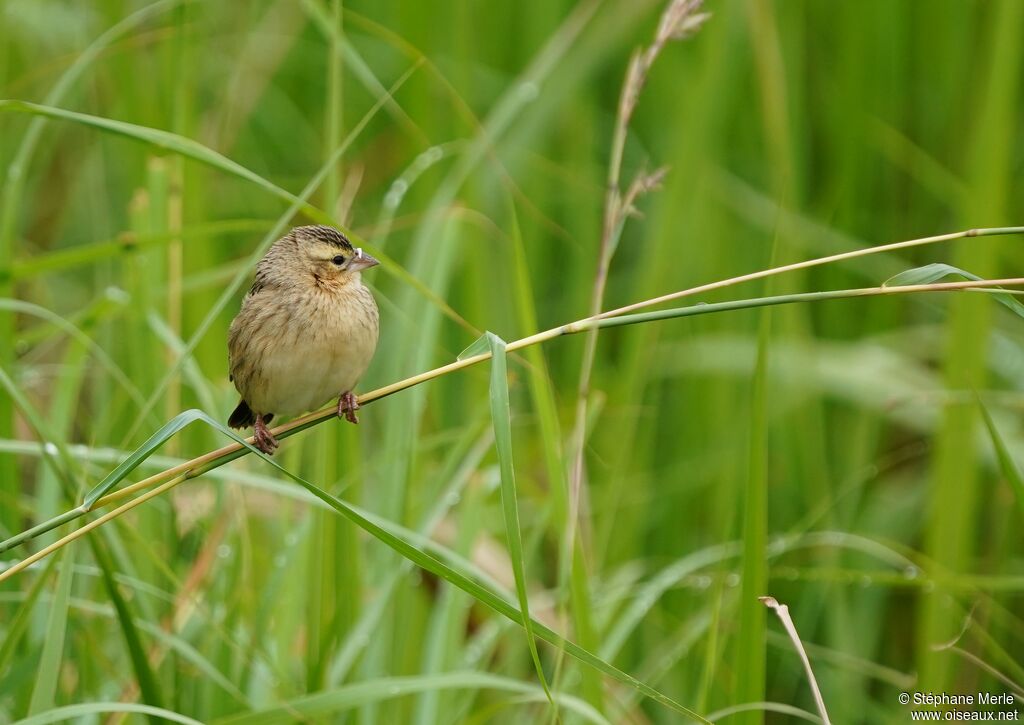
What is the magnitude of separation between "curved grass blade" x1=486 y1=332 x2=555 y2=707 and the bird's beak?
1.29 metres

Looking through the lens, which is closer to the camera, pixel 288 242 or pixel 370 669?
pixel 370 669

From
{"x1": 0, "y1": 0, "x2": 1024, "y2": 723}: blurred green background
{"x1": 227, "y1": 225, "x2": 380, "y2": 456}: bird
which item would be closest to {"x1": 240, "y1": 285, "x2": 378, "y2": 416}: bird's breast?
{"x1": 227, "y1": 225, "x2": 380, "y2": 456}: bird

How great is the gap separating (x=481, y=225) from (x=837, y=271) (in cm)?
163

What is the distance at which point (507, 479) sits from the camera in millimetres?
1922

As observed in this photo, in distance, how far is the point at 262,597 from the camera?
3.20 metres

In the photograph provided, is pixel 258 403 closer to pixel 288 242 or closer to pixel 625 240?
pixel 288 242

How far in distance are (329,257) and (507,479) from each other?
1.58 metres

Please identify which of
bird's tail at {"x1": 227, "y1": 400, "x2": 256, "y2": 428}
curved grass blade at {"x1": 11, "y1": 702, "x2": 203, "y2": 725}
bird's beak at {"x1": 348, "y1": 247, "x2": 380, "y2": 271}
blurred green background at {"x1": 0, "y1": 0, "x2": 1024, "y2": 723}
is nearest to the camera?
curved grass blade at {"x1": 11, "y1": 702, "x2": 203, "y2": 725}

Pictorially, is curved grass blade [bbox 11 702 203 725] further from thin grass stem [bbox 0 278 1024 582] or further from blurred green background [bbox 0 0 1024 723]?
thin grass stem [bbox 0 278 1024 582]

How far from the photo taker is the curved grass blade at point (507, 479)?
6.10 ft

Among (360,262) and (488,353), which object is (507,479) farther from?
(360,262)

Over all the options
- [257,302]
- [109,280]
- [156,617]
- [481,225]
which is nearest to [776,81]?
[481,225]

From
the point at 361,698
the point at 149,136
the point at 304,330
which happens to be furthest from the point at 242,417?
the point at 149,136

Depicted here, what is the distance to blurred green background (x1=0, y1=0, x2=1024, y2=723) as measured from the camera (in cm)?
291
